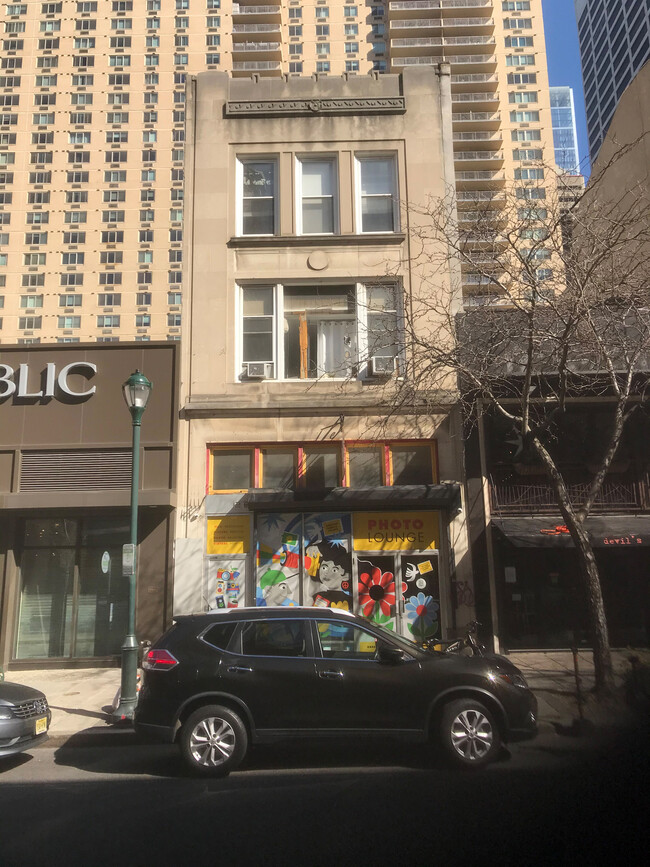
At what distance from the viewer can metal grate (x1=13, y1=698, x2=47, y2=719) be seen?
7.53m

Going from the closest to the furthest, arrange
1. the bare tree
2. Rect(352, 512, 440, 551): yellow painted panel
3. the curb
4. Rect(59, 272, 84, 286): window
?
the curb < the bare tree < Rect(352, 512, 440, 551): yellow painted panel < Rect(59, 272, 84, 286): window

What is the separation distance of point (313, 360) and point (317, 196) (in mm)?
4172

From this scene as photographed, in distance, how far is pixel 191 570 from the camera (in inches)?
555

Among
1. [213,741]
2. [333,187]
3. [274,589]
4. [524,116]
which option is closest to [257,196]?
[333,187]

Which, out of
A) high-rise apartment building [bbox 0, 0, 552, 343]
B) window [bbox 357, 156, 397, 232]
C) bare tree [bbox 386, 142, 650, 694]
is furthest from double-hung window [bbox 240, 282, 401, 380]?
high-rise apartment building [bbox 0, 0, 552, 343]

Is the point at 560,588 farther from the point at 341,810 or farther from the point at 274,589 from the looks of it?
the point at 341,810

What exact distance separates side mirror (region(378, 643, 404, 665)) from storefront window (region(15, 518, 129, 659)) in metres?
8.29

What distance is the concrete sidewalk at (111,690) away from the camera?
830 cm

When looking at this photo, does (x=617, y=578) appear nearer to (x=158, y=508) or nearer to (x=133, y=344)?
(x=158, y=508)

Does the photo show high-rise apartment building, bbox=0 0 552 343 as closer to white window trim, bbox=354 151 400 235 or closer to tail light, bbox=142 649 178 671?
white window trim, bbox=354 151 400 235

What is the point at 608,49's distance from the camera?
12369 centimetres

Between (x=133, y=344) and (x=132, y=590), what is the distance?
652cm

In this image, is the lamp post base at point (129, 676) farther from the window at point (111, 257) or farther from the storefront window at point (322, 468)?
the window at point (111, 257)

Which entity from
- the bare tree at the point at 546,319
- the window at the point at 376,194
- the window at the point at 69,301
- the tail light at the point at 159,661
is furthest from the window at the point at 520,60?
the tail light at the point at 159,661
